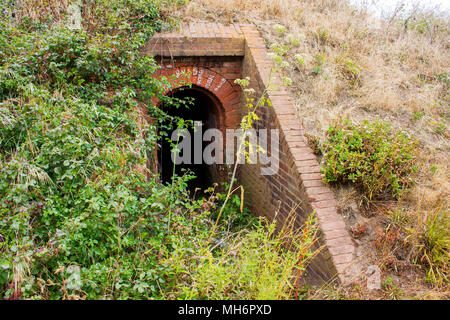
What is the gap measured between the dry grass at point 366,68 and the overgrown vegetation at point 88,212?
1.79 meters

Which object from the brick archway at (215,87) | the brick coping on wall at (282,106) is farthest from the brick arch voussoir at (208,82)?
the brick coping on wall at (282,106)

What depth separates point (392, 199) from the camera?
3643 millimetres

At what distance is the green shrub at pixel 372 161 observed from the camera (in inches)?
142

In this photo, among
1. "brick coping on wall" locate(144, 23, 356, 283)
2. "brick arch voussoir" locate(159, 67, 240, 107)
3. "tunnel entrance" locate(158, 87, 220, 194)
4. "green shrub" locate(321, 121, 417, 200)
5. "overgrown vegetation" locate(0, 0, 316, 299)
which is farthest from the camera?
"tunnel entrance" locate(158, 87, 220, 194)

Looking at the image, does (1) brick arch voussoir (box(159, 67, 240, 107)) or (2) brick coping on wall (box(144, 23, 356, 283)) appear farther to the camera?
(1) brick arch voussoir (box(159, 67, 240, 107))

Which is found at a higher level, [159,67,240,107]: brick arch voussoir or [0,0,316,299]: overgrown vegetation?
[159,67,240,107]: brick arch voussoir

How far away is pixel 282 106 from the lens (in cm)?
464

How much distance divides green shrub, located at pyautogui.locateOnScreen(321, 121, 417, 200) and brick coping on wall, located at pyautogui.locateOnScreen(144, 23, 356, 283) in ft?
0.88

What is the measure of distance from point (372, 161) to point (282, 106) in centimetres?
155

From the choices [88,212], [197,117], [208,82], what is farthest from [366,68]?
[88,212]

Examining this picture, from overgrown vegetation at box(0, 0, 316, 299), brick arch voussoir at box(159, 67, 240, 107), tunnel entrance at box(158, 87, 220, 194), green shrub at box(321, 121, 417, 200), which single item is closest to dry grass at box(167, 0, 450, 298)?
green shrub at box(321, 121, 417, 200)

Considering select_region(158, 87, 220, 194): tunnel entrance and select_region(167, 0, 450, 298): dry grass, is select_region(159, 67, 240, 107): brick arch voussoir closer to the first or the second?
select_region(158, 87, 220, 194): tunnel entrance

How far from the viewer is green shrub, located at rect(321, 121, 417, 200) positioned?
11.8 feet

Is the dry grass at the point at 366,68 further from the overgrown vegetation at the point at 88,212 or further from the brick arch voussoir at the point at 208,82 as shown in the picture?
the overgrown vegetation at the point at 88,212
